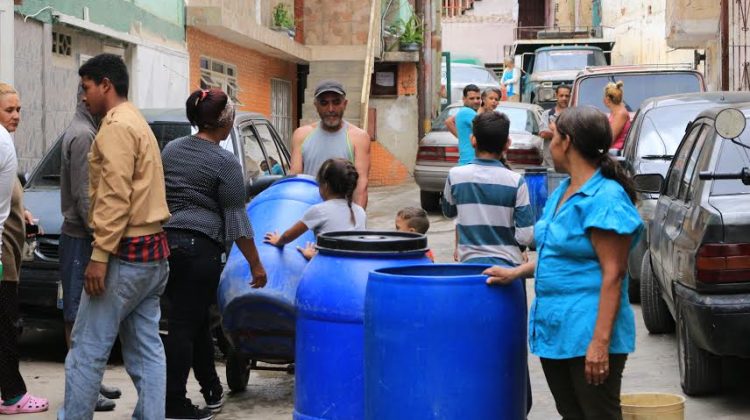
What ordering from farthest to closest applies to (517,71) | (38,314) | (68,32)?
(517,71), (68,32), (38,314)

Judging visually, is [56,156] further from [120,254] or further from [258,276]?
[120,254]

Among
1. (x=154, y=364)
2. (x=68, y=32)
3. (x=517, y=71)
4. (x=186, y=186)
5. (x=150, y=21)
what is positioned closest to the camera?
(x=154, y=364)

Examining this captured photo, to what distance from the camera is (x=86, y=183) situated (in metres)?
6.34

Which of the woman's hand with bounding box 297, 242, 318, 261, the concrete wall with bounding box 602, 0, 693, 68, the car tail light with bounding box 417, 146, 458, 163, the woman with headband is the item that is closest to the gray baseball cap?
the woman with headband

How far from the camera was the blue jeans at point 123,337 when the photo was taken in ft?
17.9

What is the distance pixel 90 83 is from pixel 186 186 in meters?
0.80

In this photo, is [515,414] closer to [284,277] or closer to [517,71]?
[284,277]

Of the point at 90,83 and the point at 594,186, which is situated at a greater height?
the point at 90,83

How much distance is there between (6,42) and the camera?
35.0 ft

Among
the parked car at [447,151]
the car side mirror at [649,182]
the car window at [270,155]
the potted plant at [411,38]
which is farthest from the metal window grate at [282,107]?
the car side mirror at [649,182]

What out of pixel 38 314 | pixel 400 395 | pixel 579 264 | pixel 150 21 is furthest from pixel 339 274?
pixel 150 21

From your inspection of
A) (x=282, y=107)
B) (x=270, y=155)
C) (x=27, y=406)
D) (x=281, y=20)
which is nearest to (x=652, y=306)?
(x=270, y=155)

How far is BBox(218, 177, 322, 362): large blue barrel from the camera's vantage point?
248 inches

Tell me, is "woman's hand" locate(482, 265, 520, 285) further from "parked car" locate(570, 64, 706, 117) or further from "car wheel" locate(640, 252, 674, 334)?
"parked car" locate(570, 64, 706, 117)
